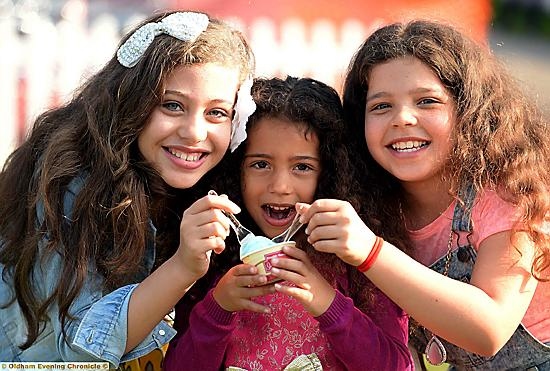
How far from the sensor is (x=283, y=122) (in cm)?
346

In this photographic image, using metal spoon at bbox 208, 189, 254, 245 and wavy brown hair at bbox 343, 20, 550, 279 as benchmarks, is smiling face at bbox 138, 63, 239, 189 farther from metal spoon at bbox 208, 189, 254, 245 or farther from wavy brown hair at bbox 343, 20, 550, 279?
wavy brown hair at bbox 343, 20, 550, 279

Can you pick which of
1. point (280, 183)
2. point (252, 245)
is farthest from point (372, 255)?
point (280, 183)

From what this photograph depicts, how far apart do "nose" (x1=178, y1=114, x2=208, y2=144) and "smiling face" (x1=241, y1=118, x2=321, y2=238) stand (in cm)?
20

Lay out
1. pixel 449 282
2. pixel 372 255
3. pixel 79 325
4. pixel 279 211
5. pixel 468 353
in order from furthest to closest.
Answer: pixel 468 353
pixel 279 211
pixel 79 325
pixel 449 282
pixel 372 255

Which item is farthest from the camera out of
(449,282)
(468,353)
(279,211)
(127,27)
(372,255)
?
(127,27)

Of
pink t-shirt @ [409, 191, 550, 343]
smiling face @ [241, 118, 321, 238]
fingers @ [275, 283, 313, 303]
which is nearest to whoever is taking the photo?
fingers @ [275, 283, 313, 303]

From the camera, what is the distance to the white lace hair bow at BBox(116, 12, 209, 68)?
346cm

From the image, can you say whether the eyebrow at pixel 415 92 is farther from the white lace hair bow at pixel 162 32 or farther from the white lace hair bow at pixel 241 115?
the white lace hair bow at pixel 162 32

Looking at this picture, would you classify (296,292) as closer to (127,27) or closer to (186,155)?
(186,155)

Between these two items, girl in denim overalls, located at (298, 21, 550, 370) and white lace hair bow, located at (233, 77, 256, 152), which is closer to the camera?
girl in denim overalls, located at (298, 21, 550, 370)

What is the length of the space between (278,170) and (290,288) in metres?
0.54

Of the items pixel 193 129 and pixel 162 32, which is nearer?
pixel 193 129

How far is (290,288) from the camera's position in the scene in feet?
9.98

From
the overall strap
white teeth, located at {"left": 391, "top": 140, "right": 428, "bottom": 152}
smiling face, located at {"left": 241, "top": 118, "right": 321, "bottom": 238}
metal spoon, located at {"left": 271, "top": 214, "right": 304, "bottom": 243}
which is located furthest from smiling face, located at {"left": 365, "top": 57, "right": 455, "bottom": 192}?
metal spoon, located at {"left": 271, "top": 214, "right": 304, "bottom": 243}
